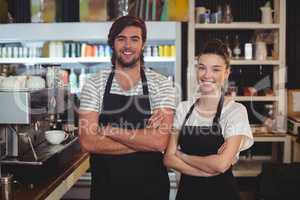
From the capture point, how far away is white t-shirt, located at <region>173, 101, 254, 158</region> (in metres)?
1.77

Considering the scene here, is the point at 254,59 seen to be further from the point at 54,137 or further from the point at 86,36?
the point at 54,137

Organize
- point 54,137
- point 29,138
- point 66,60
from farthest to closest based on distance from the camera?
point 66,60, point 54,137, point 29,138

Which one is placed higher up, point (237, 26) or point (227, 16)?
point (227, 16)

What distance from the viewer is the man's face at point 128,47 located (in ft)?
6.03

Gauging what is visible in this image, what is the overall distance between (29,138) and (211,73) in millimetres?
1155

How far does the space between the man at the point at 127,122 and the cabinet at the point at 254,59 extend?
1763 millimetres

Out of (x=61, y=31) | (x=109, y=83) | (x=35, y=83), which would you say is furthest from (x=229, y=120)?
(x=61, y=31)

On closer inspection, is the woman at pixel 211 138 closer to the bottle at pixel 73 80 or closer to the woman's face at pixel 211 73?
the woman's face at pixel 211 73

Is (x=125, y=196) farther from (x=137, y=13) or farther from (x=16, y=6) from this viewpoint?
(x=16, y=6)

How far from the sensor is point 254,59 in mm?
3855

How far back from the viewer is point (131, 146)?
1834 mm

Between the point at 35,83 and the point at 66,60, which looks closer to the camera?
the point at 35,83

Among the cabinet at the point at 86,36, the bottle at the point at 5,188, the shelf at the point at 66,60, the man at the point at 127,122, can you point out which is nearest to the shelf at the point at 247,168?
the cabinet at the point at 86,36

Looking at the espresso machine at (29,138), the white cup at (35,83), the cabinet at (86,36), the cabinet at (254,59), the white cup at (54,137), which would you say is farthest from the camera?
the cabinet at (254,59)
